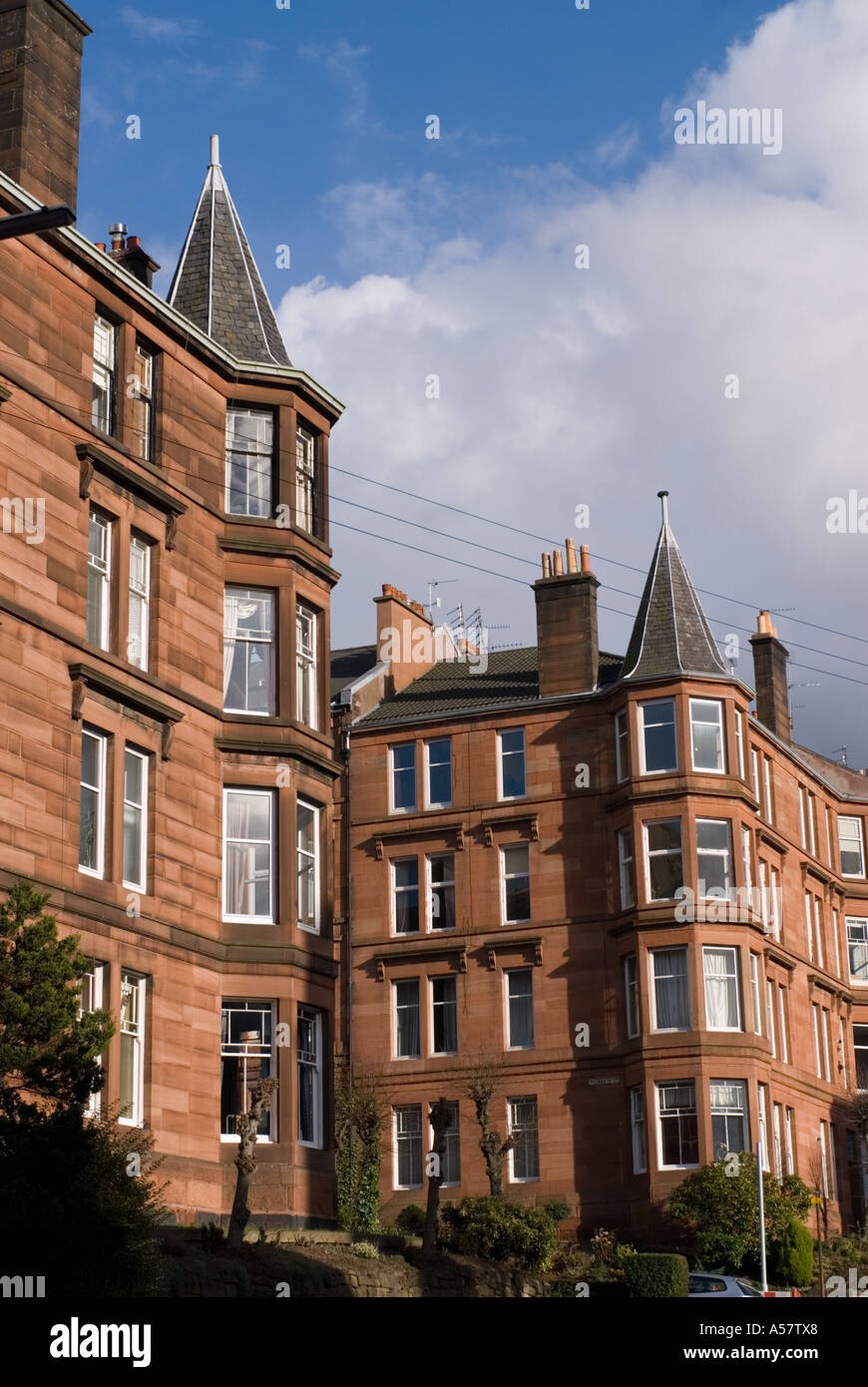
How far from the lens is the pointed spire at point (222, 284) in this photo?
39.1m

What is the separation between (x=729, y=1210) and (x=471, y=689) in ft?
61.9

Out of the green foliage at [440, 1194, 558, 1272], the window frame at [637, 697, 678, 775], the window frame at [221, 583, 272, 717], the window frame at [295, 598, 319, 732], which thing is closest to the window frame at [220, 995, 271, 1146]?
the window frame at [221, 583, 272, 717]

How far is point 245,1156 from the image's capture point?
3162 centimetres

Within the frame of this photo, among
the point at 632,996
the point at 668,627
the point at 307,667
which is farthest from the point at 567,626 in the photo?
the point at 307,667

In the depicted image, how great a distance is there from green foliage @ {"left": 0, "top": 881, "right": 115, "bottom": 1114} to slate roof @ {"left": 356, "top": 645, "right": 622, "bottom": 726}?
115 feet

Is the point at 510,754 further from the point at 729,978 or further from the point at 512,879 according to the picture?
the point at 729,978

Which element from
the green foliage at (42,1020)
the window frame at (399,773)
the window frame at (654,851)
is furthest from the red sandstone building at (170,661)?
the window frame at (399,773)

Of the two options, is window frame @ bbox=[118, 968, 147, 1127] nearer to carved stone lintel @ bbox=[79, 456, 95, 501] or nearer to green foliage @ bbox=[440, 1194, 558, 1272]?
carved stone lintel @ bbox=[79, 456, 95, 501]

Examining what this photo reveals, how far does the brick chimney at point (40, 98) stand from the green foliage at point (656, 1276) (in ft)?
74.8

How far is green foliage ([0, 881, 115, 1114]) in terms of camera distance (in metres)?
23.7

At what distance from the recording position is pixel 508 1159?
55688mm

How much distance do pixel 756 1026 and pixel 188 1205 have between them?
25.1m
